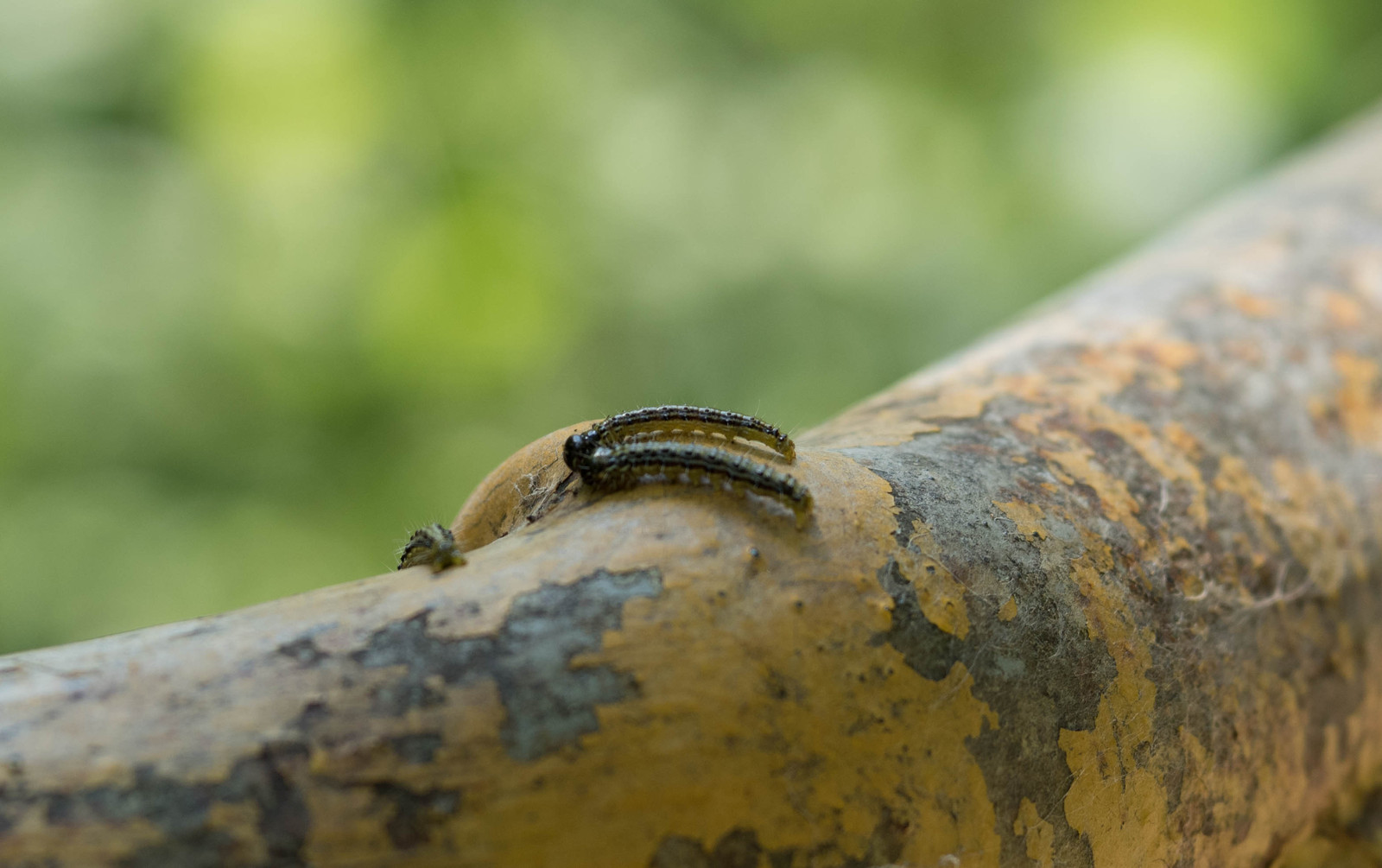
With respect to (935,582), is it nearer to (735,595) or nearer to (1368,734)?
(735,595)

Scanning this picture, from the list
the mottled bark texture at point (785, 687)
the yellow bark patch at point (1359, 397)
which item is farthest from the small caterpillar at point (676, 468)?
the yellow bark patch at point (1359, 397)

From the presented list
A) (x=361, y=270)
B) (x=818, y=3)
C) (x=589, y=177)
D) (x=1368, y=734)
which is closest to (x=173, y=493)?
(x=361, y=270)

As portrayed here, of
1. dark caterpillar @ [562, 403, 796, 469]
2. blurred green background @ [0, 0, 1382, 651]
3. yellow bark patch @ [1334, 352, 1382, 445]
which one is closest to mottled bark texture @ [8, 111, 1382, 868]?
dark caterpillar @ [562, 403, 796, 469]

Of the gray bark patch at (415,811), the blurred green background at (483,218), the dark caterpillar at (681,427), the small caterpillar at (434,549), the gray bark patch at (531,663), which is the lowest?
the gray bark patch at (415,811)

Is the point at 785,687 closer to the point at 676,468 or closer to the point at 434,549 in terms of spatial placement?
the point at 676,468

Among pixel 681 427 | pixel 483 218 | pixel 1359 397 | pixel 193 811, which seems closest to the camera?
pixel 193 811

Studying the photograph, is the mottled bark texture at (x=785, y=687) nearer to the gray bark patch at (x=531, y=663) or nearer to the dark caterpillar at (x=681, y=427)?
the gray bark patch at (x=531, y=663)

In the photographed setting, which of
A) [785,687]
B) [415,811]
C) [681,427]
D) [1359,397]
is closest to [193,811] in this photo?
[415,811]
